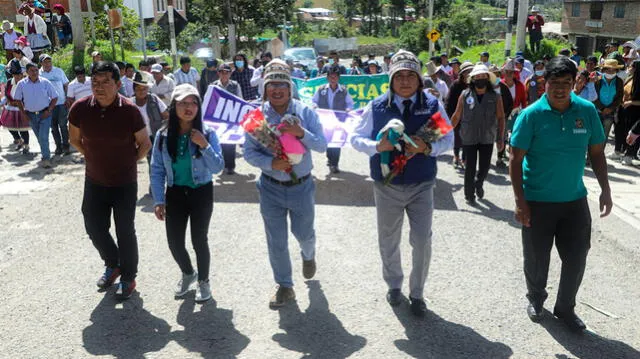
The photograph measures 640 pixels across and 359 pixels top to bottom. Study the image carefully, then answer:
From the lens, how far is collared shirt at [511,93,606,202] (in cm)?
418

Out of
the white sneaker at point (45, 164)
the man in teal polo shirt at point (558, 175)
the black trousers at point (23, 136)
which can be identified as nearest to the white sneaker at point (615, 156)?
the man in teal polo shirt at point (558, 175)

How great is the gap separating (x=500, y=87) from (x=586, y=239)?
5589 mm

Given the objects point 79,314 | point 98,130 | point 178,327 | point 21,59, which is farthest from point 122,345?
point 21,59

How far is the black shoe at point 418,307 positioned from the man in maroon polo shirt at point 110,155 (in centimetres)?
243

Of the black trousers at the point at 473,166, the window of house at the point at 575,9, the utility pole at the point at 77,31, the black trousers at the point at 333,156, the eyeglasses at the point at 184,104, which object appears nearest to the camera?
the eyeglasses at the point at 184,104

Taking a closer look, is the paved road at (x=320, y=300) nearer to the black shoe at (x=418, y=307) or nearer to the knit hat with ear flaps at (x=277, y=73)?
the black shoe at (x=418, y=307)

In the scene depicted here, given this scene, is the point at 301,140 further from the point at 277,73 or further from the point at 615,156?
the point at 615,156

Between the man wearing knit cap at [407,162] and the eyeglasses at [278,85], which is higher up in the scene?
the eyeglasses at [278,85]

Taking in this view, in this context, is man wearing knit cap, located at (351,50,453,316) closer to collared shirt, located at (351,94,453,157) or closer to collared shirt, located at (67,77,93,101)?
collared shirt, located at (351,94,453,157)

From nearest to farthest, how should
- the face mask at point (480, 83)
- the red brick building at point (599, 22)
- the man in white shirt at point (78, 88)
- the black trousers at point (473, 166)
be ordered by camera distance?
the face mask at point (480, 83) → the black trousers at point (473, 166) → the man in white shirt at point (78, 88) → the red brick building at point (599, 22)

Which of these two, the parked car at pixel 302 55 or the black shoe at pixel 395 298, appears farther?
the parked car at pixel 302 55

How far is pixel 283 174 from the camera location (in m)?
4.76

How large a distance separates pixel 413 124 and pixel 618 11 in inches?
1577

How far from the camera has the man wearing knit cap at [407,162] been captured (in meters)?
4.49
